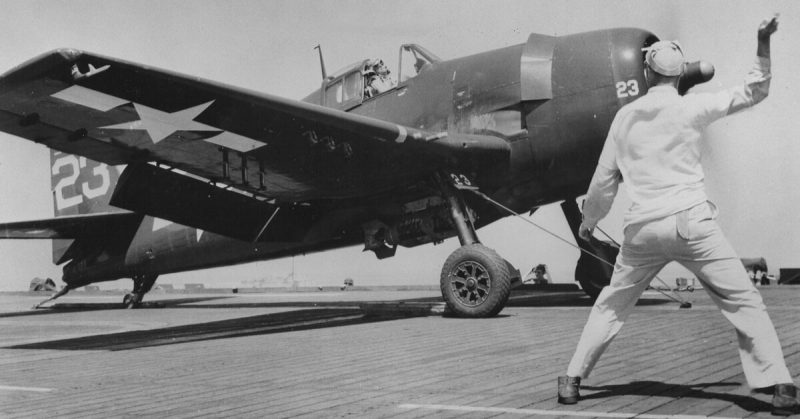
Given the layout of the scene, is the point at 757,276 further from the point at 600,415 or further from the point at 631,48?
the point at 600,415

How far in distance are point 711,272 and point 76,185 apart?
1443cm

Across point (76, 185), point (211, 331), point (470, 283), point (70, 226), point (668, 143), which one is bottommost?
point (211, 331)

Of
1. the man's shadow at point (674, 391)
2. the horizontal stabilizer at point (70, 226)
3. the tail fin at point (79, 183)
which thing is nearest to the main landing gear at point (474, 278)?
the man's shadow at point (674, 391)

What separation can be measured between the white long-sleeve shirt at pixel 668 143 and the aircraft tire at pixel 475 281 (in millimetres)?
4712

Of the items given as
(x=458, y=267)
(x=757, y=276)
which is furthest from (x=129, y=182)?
(x=757, y=276)

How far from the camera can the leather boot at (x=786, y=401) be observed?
294 centimetres

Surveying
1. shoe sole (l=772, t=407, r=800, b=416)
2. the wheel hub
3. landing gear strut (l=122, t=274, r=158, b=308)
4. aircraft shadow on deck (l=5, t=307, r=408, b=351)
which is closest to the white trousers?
shoe sole (l=772, t=407, r=800, b=416)

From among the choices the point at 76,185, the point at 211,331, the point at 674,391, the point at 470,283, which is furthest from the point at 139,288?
the point at 674,391

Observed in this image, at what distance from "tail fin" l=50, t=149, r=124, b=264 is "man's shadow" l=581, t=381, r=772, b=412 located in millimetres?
13130

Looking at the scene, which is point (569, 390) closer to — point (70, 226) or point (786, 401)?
point (786, 401)

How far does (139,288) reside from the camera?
1493 cm

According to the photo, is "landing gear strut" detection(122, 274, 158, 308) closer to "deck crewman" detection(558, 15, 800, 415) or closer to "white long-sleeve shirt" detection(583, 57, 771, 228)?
"deck crewman" detection(558, 15, 800, 415)

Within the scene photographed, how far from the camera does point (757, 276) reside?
640 inches

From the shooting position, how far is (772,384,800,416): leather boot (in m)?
2.94
